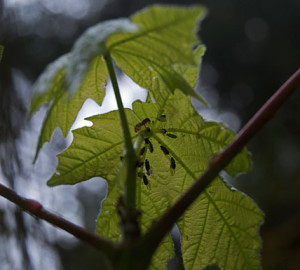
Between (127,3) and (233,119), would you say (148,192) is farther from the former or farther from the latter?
(127,3)

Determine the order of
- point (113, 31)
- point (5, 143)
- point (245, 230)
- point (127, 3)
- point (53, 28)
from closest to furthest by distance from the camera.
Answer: point (113, 31)
point (245, 230)
point (5, 143)
point (53, 28)
point (127, 3)

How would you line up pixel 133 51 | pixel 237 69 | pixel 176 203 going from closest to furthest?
pixel 176 203, pixel 133 51, pixel 237 69

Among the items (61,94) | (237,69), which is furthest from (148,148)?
(237,69)

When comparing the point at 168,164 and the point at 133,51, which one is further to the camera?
the point at 168,164

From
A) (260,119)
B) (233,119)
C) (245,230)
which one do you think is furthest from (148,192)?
(233,119)

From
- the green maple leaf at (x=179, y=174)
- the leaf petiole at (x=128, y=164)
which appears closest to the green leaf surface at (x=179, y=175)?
the green maple leaf at (x=179, y=174)

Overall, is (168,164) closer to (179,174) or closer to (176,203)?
(179,174)
